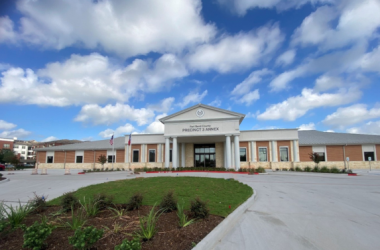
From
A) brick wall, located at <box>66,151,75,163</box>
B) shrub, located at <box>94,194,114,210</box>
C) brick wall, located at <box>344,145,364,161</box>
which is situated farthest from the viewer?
brick wall, located at <box>66,151,75,163</box>

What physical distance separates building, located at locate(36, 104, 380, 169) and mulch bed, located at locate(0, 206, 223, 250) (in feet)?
75.8

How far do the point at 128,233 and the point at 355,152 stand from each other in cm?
3578

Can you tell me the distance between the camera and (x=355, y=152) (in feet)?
103

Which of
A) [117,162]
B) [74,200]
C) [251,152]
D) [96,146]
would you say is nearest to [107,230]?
→ [74,200]

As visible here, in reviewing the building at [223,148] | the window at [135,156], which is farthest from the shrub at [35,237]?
the window at [135,156]

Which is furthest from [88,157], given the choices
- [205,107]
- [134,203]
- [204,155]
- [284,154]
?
[134,203]

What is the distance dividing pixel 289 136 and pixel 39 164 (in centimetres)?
3971

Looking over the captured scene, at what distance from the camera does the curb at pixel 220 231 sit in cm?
434

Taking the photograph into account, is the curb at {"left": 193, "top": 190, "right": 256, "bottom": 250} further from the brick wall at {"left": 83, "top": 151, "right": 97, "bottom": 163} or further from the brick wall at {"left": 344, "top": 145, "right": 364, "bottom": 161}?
the brick wall at {"left": 83, "top": 151, "right": 97, "bottom": 163}

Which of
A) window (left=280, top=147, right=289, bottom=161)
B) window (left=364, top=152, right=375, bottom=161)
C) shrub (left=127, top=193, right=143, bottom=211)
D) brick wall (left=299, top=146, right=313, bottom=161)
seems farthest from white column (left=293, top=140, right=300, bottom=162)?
shrub (left=127, top=193, right=143, bottom=211)

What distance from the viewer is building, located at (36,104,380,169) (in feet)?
96.5

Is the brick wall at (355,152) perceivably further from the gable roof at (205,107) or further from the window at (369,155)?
the gable roof at (205,107)

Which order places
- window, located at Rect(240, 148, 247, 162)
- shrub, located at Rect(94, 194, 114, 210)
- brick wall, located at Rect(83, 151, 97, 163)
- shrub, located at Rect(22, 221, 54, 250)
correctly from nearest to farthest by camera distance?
shrub, located at Rect(22, 221, 54, 250) < shrub, located at Rect(94, 194, 114, 210) < window, located at Rect(240, 148, 247, 162) < brick wall, located at Rect(83, 151, 97, 163)

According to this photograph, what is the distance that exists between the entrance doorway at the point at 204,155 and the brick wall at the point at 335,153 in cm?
1599
